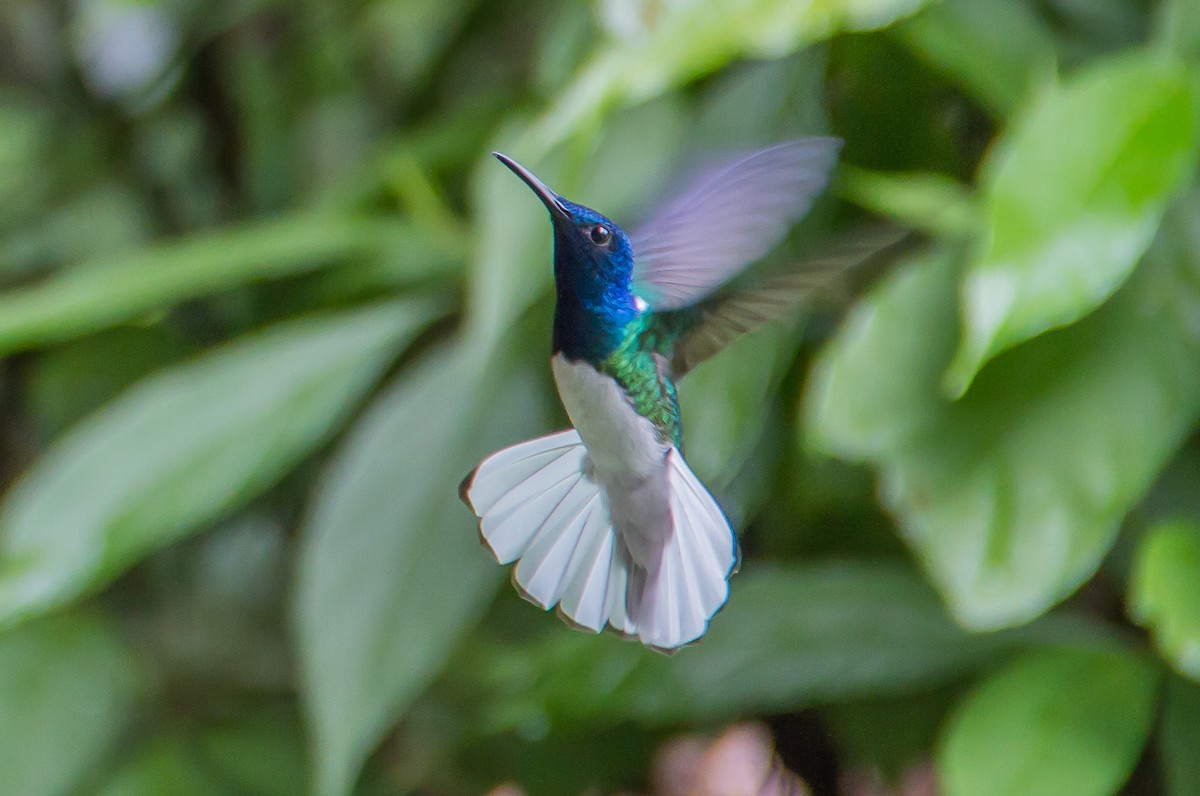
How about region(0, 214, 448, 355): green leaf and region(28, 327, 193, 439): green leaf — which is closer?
region(0, 214, 448, 355): green leaf

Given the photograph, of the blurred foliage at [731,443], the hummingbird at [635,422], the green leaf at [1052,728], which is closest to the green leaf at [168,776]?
the blurred foliage at [731,443]

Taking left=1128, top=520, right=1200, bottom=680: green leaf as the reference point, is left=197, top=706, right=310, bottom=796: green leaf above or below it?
below

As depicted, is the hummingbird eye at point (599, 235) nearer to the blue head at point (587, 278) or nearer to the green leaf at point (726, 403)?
the blue head at point (587, 278)

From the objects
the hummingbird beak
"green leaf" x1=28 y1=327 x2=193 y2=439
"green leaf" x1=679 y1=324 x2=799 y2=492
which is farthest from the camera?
"green leaf" x1=28 y1=327 x2=193 y2=439

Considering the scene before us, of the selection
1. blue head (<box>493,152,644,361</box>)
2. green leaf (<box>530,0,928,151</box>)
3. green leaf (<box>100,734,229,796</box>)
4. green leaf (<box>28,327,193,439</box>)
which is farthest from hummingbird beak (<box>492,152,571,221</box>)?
green leaf (<box>28,327,193,439</box>)

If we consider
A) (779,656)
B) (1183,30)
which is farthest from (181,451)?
(1183,30)

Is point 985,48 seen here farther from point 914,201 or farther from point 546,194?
point 546,194

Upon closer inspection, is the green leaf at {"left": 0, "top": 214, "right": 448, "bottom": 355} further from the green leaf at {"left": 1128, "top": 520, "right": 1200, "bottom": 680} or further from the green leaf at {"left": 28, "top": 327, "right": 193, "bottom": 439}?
the green leaf at {"left": 1128, "top": 520, "right": 1200, "bottom": 680}
